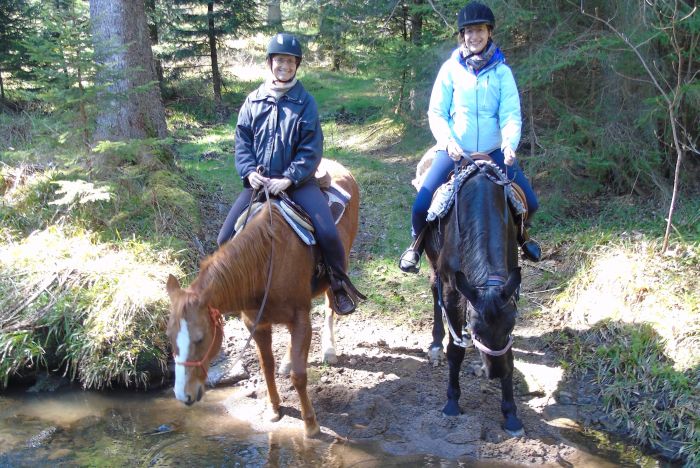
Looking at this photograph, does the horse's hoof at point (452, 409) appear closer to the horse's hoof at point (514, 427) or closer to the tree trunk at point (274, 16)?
the horse's hoof at point (514, 427)

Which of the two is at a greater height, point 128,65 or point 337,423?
point 128,65

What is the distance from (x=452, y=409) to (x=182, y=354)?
244 cm

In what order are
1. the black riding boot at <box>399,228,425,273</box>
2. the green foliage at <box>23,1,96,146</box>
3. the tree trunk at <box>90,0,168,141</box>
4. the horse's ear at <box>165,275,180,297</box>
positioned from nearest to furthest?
1. the horse's ear at <box>165,275,180,297</box>
2. the black riding boot at <box>399,228,425,273</box>
3. the green foliage at <box>23,1,96,146</box>
4. the tree trunk at <box>90,0,168,141</box>

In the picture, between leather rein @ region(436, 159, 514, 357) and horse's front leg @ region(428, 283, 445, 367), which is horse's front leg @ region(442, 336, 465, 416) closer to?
leather rein @ region(436, 159, 514, 357)

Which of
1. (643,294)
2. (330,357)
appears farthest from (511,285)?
(643,294)

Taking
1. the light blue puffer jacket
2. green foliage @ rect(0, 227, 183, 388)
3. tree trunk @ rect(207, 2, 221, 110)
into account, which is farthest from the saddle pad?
tree trunk @ rect(207, 2, 221, 110)

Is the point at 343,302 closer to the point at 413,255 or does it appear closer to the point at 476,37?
the point at 413,255

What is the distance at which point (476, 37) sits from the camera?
15.9ft

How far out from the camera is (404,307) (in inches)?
274

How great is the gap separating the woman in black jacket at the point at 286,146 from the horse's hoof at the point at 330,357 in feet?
4.39

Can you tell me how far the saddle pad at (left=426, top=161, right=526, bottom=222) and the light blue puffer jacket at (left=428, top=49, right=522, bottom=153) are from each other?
0.30 metres

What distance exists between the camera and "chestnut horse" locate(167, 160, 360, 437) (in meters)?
3.67

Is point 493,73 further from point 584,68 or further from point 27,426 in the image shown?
point 27,426

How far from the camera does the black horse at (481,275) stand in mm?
3867
